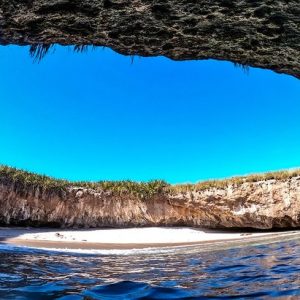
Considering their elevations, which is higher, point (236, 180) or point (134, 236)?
point (236, 180)

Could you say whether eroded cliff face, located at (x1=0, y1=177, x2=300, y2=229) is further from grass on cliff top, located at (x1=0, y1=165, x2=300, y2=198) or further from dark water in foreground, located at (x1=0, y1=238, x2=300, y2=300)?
dark water in foreground, located at (x1=0, y1=238, x2=300, y2=300)

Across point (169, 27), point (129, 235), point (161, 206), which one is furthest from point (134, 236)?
point (169, 27)

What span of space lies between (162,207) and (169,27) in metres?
18.3

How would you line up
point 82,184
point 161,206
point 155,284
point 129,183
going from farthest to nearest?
point 129,183 < point 161,206 < point 82,184 < point 155,284

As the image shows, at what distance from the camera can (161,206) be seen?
22.9 meters

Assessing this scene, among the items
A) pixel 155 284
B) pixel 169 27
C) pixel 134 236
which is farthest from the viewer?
pixel 134 236

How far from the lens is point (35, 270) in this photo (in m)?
5.50

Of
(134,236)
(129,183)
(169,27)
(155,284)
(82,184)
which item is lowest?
(155,284)

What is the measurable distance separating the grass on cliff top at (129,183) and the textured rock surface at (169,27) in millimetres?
15308

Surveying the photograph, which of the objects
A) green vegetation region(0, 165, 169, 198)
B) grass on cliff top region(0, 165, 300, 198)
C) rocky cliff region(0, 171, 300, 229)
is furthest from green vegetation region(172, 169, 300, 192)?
green vegetation region(0, 165, 169, 198)

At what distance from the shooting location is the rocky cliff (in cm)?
2013

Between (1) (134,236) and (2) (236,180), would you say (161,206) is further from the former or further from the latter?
(2) (236,180)

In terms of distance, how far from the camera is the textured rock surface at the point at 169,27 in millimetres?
4672

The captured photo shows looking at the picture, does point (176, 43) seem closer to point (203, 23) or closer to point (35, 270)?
point (203, 23)
